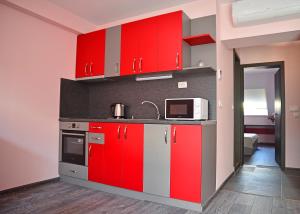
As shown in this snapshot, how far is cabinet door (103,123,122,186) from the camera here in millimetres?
2742

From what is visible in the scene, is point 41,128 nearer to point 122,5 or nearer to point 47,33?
point 47,33

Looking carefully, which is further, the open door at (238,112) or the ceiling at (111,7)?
Answer: the open door at (238,112)

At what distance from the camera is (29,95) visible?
9.75ft

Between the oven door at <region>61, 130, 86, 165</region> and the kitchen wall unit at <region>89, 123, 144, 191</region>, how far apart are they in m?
0.19

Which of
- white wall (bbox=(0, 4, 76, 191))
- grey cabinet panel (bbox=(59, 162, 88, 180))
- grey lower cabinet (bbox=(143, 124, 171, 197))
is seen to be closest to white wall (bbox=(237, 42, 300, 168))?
grey lower cabinet (bbox=(143, 124, 171, 197))

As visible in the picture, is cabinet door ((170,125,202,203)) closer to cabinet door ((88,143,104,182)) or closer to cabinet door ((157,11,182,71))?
cabinet door ((157,11,182,71))

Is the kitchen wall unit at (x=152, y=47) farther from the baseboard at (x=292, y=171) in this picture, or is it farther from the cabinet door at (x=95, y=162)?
the baseboard at (x=292, y=171)

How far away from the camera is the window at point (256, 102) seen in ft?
27.1

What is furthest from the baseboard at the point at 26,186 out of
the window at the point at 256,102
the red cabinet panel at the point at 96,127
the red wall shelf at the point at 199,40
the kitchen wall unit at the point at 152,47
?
the window at the point at 256,102

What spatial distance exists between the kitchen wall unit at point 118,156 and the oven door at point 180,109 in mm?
393

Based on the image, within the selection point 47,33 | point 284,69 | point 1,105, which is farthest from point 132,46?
point 284,69

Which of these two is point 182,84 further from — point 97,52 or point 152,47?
point 97,52

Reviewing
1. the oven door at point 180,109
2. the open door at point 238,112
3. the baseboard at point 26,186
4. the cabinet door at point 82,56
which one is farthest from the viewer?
the open door at point 238,112

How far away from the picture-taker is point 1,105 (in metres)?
2.67
